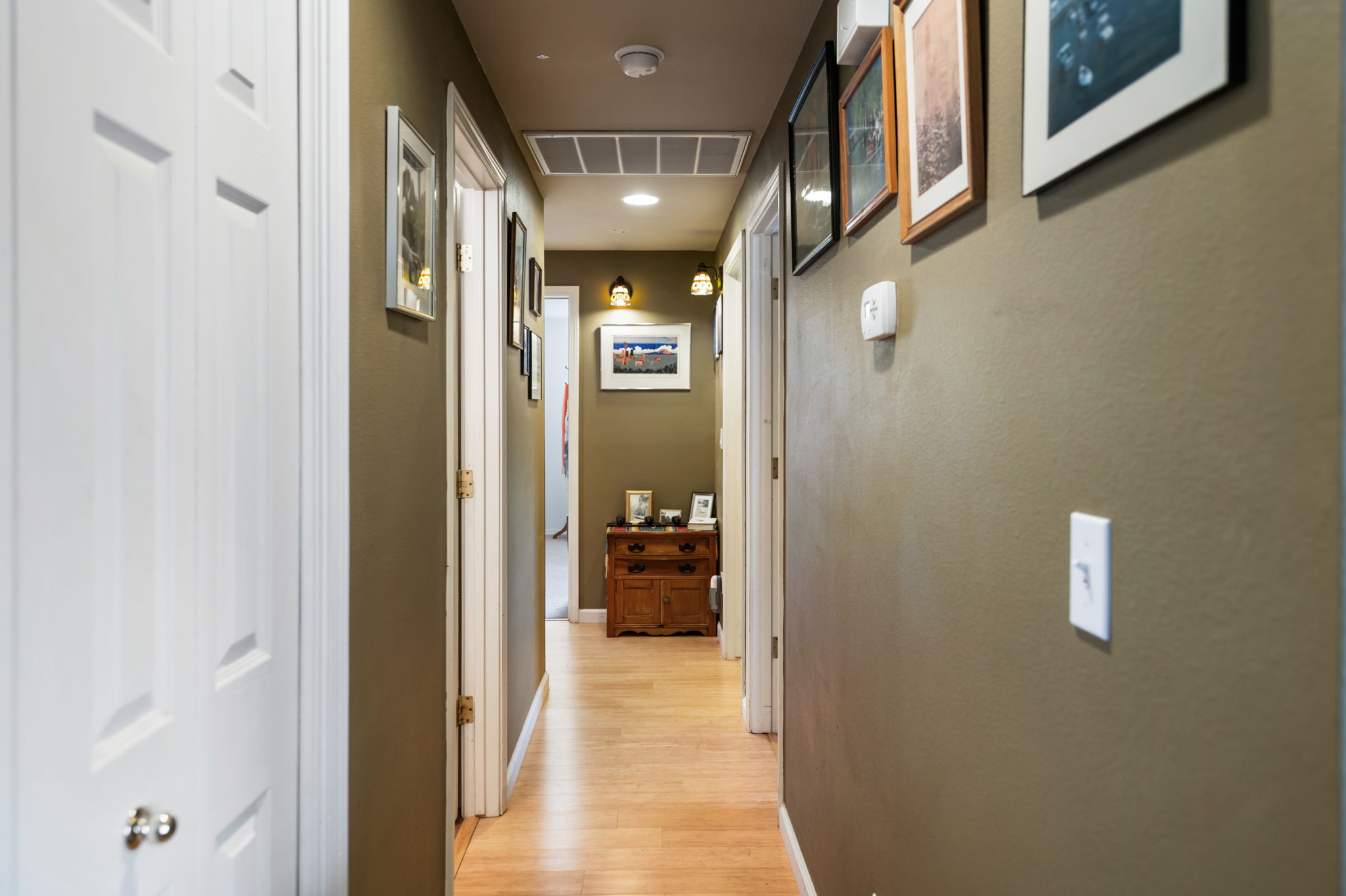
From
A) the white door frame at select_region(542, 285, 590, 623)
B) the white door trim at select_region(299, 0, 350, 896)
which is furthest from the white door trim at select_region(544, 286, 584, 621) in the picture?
the white door trim at select_region(299, 0, 350, 896)

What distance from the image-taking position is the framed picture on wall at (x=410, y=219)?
1.45 m

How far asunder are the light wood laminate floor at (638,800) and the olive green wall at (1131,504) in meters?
0.99

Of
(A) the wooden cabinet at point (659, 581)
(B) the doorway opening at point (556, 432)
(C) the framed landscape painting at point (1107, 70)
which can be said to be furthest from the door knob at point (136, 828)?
(B) the doorway opening at point (556, 432)

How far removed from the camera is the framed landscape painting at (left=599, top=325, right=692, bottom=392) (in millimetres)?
4992

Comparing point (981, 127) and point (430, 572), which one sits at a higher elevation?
point (981, 127)

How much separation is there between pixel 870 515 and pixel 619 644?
3232 millimetres

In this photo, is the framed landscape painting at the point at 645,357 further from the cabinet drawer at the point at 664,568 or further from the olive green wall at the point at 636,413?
the cabinet drawer at the point at 664,568

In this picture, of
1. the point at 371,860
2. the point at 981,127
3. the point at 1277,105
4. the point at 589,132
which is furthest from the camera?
the point at 589,132

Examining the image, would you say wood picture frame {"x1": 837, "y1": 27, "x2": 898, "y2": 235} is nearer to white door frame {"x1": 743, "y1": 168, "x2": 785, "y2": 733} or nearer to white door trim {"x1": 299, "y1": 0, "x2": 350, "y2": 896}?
white door trim {"x1": 299, "y1": 0, "x2": 350, "y2": 896}

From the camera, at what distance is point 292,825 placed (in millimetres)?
1172

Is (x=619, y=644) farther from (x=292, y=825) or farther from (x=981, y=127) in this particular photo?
(x=981, y=127)

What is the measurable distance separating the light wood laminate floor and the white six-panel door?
4.29 feet

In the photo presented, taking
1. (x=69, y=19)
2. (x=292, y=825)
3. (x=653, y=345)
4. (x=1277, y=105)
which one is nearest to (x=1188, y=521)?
(x=1277, y=105)

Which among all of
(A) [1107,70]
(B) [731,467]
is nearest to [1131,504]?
(A) [1107,70]
